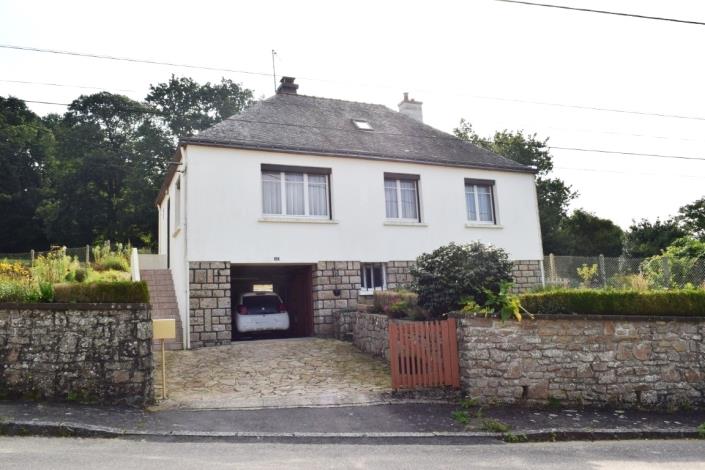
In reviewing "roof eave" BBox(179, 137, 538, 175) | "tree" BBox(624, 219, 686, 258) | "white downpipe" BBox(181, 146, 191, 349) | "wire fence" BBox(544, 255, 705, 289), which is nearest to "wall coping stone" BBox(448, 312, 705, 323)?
"wire fence" BBox(544, 255, 705, 289)

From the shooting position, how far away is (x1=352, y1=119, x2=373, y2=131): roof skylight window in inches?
696

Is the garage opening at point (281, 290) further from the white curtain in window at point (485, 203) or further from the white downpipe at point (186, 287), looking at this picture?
the white curtain in window at point (485, 203)

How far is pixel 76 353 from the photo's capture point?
7516 millimetres

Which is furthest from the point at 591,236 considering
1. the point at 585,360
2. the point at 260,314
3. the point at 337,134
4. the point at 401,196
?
the point at 585,360

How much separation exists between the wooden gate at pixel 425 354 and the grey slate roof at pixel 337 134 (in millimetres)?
7771

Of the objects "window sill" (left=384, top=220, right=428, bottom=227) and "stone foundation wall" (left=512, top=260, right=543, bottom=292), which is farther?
"stone foundation wall" (left=512, top=260, right=543, bottom=292)

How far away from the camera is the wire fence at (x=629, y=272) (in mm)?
14492

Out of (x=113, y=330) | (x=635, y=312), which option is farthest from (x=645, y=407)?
(x=113, y=330)

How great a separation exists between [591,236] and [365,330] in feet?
78.1

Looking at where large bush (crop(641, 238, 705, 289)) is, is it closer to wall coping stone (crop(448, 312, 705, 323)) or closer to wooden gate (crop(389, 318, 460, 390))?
wall coping stone (crop(448, 312, 705, 323))

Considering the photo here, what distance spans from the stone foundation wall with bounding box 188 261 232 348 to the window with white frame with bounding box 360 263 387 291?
4.27 m

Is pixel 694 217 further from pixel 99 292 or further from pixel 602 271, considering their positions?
pixel 99 292

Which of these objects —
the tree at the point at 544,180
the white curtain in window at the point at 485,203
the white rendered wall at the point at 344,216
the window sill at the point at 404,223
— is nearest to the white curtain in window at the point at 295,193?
the white rendered wall at the point at 344,216

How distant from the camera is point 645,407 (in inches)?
338
